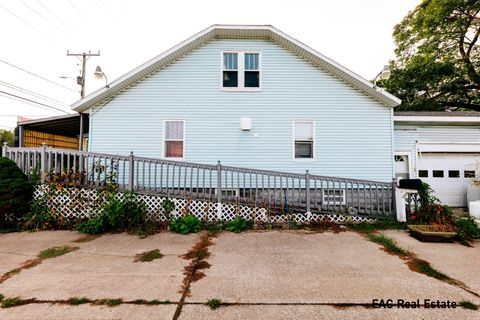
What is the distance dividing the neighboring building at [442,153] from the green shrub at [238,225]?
6718mm

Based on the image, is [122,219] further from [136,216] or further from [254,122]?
[254,122]

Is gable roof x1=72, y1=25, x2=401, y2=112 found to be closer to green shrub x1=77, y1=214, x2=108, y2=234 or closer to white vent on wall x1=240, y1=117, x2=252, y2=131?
white vent on wall x1=240, y1=117, x2=252, y2=131

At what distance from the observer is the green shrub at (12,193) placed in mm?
5980

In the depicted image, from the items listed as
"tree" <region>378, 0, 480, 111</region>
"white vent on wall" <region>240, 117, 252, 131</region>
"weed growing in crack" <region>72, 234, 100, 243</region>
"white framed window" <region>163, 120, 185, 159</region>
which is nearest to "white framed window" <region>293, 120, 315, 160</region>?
"white vent on wall" <region>240, 117, 252, 131</region>

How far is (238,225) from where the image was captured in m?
6.23

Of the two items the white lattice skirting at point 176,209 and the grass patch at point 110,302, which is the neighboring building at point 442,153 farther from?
the grass patch at point 110,302

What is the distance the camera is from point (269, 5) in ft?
36.3

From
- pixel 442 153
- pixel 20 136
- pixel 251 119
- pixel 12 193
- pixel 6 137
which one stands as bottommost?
pixel 12 193

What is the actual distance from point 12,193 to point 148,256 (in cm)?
468

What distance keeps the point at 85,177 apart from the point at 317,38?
13.9m

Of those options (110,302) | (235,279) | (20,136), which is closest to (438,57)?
(235,279)

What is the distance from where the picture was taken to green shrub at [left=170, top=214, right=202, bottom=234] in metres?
6.02

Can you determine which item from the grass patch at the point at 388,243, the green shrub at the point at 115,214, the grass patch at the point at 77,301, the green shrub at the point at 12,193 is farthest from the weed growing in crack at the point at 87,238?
the grass patch at the point at 388,243

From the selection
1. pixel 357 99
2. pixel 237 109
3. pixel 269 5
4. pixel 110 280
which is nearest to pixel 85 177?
pixel 110 280
